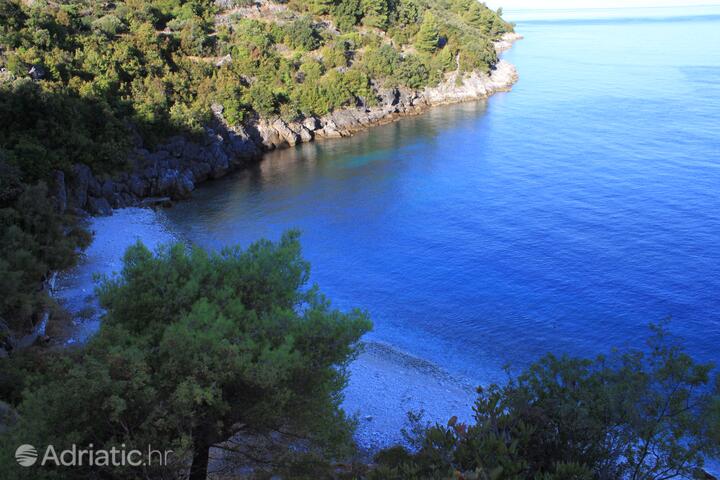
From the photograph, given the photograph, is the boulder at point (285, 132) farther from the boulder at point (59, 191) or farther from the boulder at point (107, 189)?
the boulder at point (59, 191)

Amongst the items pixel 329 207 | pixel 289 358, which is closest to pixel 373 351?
pixel 289 358

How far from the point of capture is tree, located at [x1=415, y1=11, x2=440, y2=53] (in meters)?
84.1

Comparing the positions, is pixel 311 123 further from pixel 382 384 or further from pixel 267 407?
pixel 267 407

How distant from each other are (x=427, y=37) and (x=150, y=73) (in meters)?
43.8

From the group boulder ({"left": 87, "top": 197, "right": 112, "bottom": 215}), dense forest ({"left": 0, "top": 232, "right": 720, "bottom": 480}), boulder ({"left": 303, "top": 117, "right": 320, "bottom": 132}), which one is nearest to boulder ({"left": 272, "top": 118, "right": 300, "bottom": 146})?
boulder ({"left": 303, "top": 117, "right": 320, "bottom": 132})

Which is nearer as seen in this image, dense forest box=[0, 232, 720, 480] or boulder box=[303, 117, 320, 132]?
dense forest box=[0, 232, 720, 480]

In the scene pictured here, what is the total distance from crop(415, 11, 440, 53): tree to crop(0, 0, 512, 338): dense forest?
187 mm

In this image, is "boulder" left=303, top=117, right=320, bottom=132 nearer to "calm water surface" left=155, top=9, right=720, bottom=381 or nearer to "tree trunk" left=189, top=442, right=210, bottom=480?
"calm water surface" left=155, top=9, right=720, bottom=381

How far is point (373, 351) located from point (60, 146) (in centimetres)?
3204

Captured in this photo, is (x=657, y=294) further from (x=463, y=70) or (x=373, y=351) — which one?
(x=463, y=70)

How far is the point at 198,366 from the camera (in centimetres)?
1260

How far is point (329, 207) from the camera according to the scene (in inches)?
1865

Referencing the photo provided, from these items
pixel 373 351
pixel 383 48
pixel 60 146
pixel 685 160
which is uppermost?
pixel 383 48

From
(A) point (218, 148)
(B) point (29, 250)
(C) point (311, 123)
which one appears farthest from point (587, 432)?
(C) point (311, 123)
